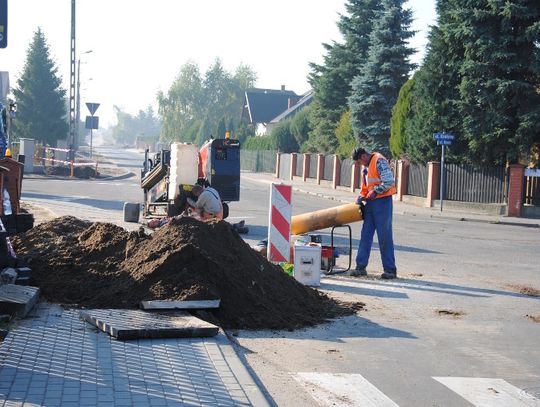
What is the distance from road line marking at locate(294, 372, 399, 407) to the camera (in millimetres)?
6249

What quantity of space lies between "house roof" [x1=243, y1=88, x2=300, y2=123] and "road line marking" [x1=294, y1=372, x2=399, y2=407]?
107393 millimetres

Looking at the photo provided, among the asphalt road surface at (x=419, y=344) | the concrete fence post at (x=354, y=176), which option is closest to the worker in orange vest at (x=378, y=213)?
the asphalt road surface at (x=419, y=344)

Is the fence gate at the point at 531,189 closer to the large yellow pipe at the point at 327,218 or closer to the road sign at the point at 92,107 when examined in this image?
the large yellow pipe at the point at 327,218

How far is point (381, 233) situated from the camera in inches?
490

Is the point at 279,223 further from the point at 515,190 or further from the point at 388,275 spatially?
the point at 515,190

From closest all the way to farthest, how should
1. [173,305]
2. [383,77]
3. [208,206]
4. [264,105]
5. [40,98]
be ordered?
[173,305]
[208,206]
[383,77]
[40,98]
[264,105]

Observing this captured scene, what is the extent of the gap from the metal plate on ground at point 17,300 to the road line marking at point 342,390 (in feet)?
9.37

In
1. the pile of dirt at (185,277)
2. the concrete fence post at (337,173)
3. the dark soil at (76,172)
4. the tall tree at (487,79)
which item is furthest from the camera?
the concrete fence post at (337,173)

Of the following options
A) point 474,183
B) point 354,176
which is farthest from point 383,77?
point 474,183

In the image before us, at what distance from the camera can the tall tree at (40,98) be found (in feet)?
236

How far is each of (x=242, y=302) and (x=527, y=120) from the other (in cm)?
2390

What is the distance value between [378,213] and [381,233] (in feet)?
0.98

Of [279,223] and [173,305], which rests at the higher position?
[279,223]

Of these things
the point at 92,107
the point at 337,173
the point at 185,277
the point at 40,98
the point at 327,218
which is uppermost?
the point at 40,98
